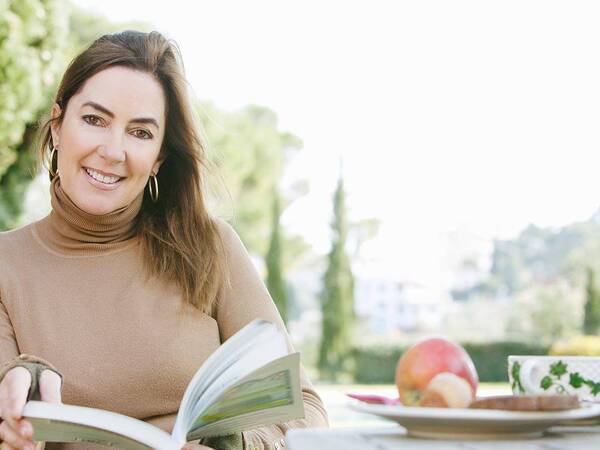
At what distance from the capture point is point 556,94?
32594mm

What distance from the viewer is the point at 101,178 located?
147 centimetres

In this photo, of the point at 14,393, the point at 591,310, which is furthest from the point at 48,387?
the point at 591,310

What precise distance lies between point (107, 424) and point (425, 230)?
30065 millimetres

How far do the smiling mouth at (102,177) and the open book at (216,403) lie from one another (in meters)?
0.60

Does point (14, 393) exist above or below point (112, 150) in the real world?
below

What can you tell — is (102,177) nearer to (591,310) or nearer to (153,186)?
(153,186)

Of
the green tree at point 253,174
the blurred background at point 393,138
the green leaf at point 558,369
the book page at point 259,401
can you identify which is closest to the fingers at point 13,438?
the book page at point 259,401

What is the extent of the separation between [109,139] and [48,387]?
1.75 ft

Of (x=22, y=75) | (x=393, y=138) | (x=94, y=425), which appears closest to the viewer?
(x=94, y=425)

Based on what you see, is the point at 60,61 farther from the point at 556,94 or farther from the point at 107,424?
the point at 556,94

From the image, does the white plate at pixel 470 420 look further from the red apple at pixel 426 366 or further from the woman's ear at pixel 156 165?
the woman's ear at pixel 156 165

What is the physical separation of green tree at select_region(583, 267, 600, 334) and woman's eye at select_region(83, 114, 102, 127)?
16.1m

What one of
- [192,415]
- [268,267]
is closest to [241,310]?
[192,415]

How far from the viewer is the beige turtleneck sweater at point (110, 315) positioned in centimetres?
137
